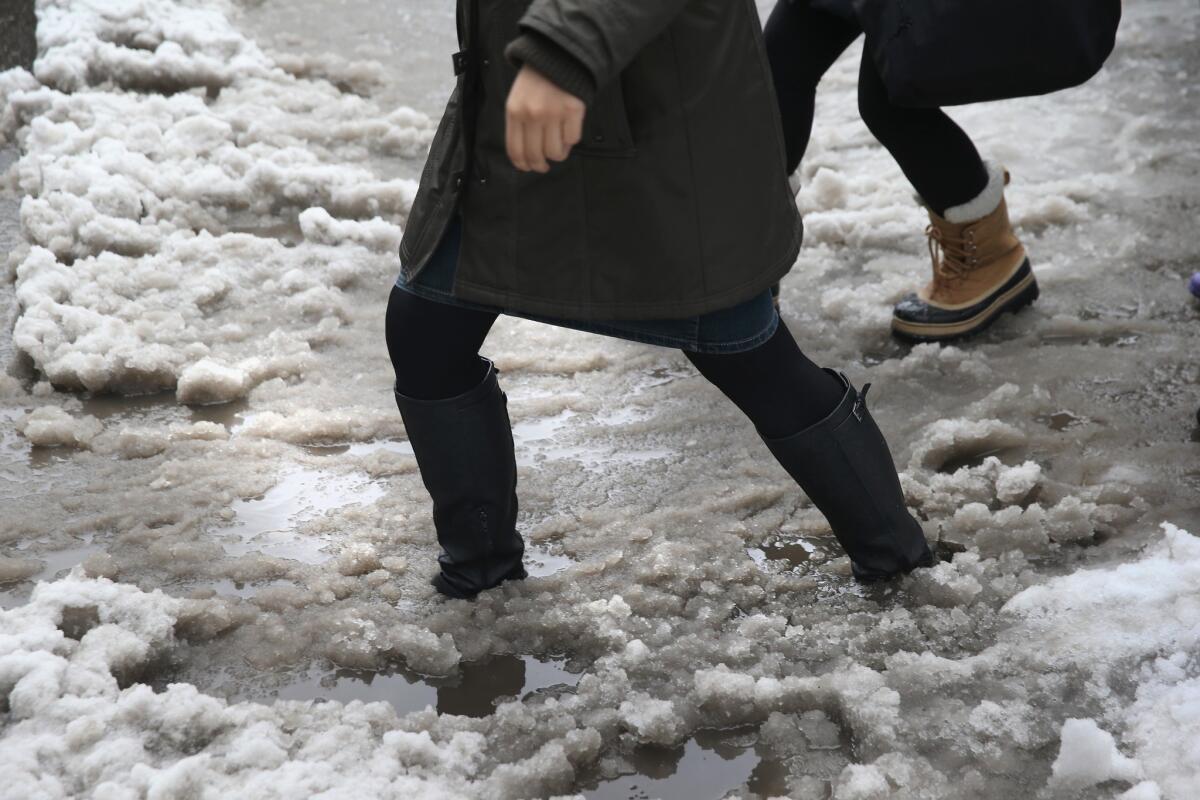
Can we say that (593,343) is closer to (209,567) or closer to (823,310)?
(823,310)

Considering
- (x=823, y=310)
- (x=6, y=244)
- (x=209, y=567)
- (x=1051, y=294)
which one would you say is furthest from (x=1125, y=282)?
(x=6, y=244)

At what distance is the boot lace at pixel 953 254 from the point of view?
2.85m

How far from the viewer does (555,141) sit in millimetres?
1338

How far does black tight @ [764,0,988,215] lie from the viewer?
2471 millimetres

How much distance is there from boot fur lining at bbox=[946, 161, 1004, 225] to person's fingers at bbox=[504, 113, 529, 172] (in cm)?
166

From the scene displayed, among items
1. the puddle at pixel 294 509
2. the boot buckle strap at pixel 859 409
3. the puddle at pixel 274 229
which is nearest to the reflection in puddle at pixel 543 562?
the puddle at pixel 294 509

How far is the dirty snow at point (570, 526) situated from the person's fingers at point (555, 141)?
0.79 m

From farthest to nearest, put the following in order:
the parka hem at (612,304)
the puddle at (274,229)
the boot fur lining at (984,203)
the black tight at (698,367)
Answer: the puddle at (274,229) < the boot fur lining at (984,203) < the black tight at (698,367) < the parka hem at (612,304)


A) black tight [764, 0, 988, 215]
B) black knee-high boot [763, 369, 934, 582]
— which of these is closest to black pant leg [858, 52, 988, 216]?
black tight [764, 0, 988, 215]

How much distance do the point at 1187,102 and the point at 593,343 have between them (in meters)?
2.76

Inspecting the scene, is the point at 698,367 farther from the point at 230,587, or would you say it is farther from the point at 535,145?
the point at 230,587

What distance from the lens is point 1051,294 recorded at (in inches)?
121

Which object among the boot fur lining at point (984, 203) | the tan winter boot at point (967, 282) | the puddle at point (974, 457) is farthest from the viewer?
the tan winter boot at point (967, 282)

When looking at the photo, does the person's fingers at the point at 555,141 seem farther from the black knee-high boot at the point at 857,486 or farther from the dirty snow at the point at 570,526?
the dirty snow at the point at 570,526
